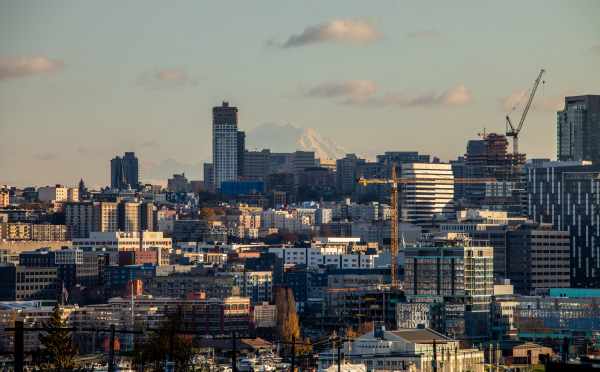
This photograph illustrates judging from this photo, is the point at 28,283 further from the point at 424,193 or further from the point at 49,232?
the point at 424,193

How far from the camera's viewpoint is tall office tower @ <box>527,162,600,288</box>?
14594cm

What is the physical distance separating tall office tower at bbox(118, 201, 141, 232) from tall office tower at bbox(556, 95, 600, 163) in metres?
32.8

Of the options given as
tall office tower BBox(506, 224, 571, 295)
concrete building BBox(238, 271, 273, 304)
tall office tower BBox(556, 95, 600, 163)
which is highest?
tall office tower BBox(556, 95, 600, 163)

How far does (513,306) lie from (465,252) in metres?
3.59

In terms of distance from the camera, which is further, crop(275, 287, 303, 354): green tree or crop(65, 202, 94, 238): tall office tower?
crop(65, 202, 94, 238): tall office tower

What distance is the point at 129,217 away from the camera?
616 feet

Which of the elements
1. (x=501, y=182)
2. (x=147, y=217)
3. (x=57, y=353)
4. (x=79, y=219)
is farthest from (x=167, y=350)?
(x=501, y=182)

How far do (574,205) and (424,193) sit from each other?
40.7 meters

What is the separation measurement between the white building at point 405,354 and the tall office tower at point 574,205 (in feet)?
177

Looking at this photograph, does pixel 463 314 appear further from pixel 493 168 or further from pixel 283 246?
pixel 493 168

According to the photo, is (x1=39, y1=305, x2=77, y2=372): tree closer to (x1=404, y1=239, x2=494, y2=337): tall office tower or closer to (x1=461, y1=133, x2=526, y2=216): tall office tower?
(x1=404, y1=239, x2=494, y2=337): tall office tower

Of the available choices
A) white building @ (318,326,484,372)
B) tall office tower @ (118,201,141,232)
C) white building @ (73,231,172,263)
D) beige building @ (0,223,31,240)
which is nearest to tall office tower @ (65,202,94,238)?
tall office tower @ (118,201,141,232)

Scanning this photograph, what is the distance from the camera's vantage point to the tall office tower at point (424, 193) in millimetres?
188125

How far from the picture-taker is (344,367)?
259 feet
